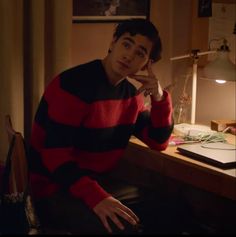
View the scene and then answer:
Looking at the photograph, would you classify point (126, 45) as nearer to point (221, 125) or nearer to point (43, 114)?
point (43, 114)

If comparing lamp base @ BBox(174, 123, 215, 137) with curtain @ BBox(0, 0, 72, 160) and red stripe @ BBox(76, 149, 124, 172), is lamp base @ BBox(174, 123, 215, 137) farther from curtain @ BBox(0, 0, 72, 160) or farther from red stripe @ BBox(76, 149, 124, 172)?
curtain @ BBox(0, 0, 72, 160)

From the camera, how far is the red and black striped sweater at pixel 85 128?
149 centimetres

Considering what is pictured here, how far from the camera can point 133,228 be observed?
60.3 inches

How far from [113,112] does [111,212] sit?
43 centimetres

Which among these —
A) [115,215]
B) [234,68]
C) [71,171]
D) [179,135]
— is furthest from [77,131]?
[234,68]

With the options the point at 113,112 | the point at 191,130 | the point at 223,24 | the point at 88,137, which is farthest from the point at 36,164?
the point at 223,24

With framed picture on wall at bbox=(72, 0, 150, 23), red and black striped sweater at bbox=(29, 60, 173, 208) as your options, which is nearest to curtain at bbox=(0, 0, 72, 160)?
framed picture on wall at bbox=(72, 0, 150, 23)

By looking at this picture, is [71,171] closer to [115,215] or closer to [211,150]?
[115,215]

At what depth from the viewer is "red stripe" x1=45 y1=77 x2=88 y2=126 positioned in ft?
4.99

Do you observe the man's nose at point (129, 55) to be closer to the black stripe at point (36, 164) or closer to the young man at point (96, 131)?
the young man at point (96, 131)

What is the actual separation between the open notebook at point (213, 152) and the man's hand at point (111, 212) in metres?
0.45

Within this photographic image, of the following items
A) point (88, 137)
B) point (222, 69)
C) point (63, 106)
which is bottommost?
point (88, 137)

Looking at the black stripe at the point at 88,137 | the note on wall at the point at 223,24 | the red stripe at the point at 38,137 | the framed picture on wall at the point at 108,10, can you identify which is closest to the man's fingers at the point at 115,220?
the black stripe at the point at 88,137

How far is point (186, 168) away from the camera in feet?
5.80
